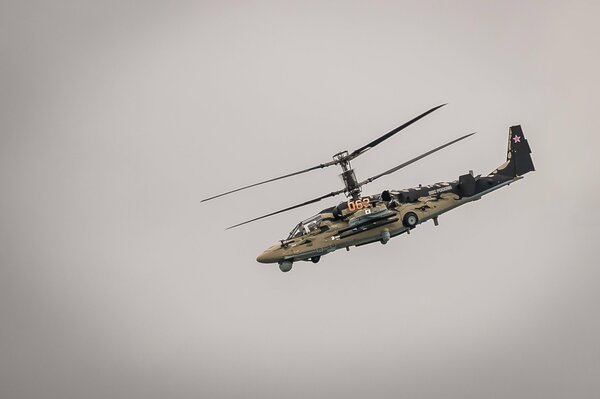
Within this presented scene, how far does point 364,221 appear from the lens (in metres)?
68.2

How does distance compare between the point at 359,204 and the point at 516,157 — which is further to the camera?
the point at 516,157

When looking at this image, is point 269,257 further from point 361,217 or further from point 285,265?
point 361,217

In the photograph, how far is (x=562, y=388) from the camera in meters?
130

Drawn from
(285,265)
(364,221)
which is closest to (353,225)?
(364,221)

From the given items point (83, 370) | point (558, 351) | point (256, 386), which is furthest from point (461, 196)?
point (83, 370)

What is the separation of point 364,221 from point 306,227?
4.23 metres

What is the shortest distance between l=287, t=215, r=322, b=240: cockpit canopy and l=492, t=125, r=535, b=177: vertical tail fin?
44.3 ft

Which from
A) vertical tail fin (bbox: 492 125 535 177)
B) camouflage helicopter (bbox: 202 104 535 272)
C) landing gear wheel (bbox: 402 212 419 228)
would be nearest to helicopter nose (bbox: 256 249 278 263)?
camouflage helicopter (bbox: 202 104 535 272)

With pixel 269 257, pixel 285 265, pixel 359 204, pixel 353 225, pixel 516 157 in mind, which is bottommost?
pixel 285 265

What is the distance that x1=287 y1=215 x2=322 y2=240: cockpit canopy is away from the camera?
69.6 m

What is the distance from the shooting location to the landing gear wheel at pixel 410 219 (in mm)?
69125

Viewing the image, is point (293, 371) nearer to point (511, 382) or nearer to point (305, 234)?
point (511, 382)

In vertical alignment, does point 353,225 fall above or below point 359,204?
below

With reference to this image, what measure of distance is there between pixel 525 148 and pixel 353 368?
203 feet
